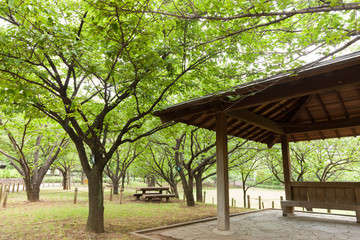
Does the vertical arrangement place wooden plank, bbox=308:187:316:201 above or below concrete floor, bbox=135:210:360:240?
above

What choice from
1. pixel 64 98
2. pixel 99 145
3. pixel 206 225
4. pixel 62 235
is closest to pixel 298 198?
pixel 206 225

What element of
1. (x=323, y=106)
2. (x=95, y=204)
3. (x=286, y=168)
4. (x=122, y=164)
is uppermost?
(x=323, y=106)

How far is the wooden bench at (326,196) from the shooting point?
672cm

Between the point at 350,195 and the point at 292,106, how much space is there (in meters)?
3.20

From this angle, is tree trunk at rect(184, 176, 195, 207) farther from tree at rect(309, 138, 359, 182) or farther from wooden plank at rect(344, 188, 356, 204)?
tree at rect(309, 138, 359, 182)

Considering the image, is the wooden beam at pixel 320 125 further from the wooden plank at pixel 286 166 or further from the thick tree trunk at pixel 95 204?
the thick tree trunk at pixel 95 204

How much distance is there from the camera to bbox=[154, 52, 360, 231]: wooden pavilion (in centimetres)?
416

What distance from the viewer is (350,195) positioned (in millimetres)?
6875

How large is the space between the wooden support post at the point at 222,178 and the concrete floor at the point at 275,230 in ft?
1.18

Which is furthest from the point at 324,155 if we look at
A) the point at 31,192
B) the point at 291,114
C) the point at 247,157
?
the point at 31,192

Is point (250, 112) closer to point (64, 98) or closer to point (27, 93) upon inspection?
point (64, 98)

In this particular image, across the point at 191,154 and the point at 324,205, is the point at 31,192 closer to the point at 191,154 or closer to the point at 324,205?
the point at 191,154

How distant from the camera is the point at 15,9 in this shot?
4.21 m

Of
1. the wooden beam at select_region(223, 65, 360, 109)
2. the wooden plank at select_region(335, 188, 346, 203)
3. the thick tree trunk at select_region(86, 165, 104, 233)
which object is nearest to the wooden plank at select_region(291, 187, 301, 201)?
the wooden plank at select_region(335, 188, 346, 203)
